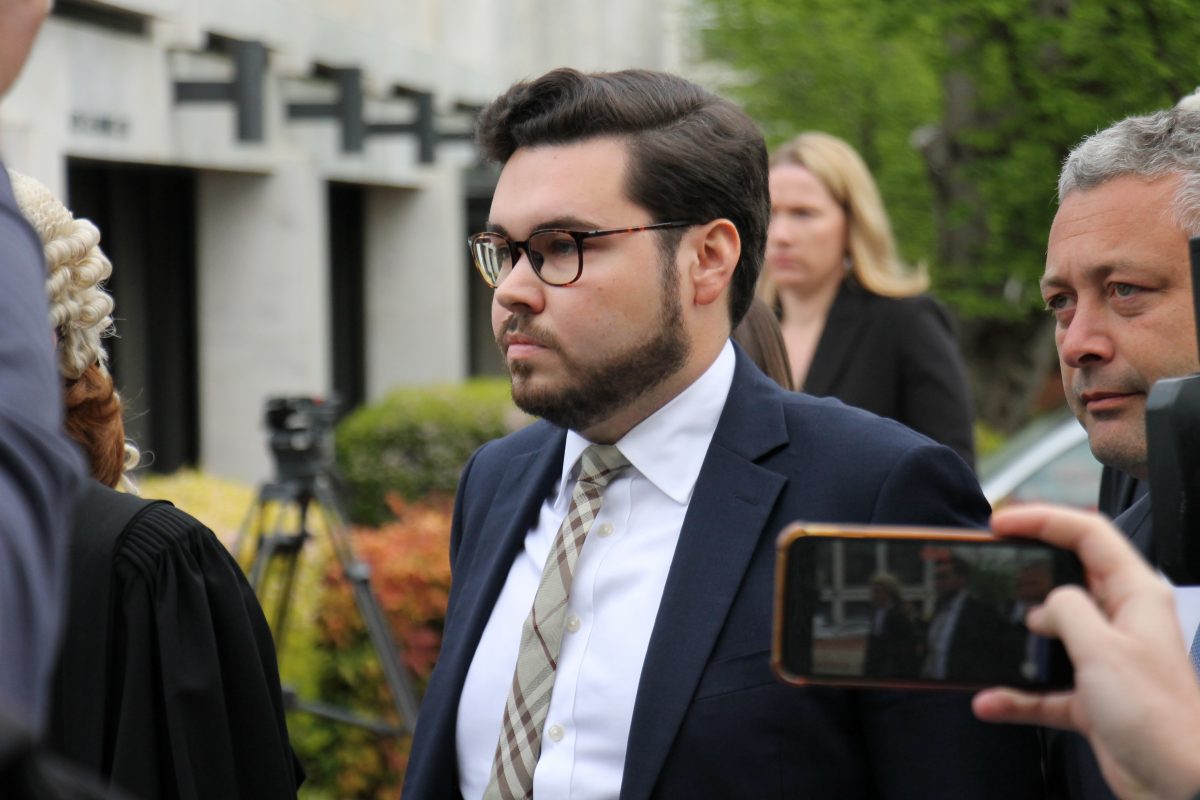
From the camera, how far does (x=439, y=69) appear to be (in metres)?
14.9

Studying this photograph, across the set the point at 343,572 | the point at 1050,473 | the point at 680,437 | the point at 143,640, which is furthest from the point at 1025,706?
the point at 1050,473

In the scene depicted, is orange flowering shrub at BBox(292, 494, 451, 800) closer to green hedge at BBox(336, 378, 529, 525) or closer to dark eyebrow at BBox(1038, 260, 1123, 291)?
dark eyebrow at BBox(1038, 260, 1123, 291)

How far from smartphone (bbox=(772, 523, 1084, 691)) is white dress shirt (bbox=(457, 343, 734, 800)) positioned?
96 centimetres

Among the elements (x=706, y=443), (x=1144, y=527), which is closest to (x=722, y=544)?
(x=706, y=443)

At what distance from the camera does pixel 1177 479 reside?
136cm

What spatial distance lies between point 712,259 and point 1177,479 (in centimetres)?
133

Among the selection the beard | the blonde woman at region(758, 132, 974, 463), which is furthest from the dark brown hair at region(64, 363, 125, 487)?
the blonde woman at region(758, 132, 974, 463)

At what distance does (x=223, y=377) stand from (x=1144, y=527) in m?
10.3

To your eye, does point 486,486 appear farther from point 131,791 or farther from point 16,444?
point 16,444

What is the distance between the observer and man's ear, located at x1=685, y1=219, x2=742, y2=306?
8.46ft

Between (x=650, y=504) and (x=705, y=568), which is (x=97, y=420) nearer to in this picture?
(x=650, y=504)

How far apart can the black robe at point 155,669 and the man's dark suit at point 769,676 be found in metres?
0.32

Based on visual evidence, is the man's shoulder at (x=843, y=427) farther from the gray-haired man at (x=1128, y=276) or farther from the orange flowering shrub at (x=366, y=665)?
the orange flowering shrub at (x=366, y=665)

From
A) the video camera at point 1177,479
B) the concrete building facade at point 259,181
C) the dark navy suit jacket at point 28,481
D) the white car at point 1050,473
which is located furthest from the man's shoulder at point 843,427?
the concrete building facade at point 259,181
